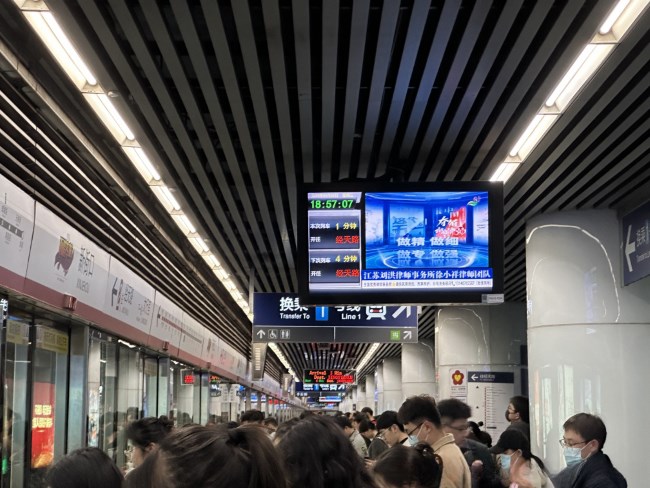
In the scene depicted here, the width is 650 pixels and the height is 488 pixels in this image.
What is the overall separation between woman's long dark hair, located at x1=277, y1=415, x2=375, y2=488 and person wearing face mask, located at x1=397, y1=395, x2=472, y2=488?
2.01 meters

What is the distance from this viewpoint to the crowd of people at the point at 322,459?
118 cm

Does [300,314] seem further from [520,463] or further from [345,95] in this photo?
[520,463]

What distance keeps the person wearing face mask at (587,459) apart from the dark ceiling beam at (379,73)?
2.44m

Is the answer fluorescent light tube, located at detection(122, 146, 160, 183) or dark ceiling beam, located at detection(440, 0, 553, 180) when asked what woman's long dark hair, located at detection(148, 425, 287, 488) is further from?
fluorescent light tube, located at detection(122, 146, 160, 183)

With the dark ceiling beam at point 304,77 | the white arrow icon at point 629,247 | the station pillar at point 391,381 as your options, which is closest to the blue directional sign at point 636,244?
the white arrow icon at point 629,247

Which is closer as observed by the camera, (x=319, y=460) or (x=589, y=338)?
(x=319, y=460)

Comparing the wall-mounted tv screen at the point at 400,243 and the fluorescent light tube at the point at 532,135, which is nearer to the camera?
the fluorescent light tube at the point at 532,135

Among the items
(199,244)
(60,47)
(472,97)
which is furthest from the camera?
(199,244)

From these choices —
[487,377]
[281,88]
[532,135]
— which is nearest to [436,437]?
[281,88]

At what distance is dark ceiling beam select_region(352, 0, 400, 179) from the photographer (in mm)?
4778

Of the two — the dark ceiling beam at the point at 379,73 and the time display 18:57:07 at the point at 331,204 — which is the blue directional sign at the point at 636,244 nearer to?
the dark ceiling beam at the point at 379,73

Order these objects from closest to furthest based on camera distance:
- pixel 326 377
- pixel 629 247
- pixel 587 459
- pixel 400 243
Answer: pixel 587 459
pixel 400 243
pixel 629 247
pixel 326 377

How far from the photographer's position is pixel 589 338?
849 centimetres

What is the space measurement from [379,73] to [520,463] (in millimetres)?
2725
